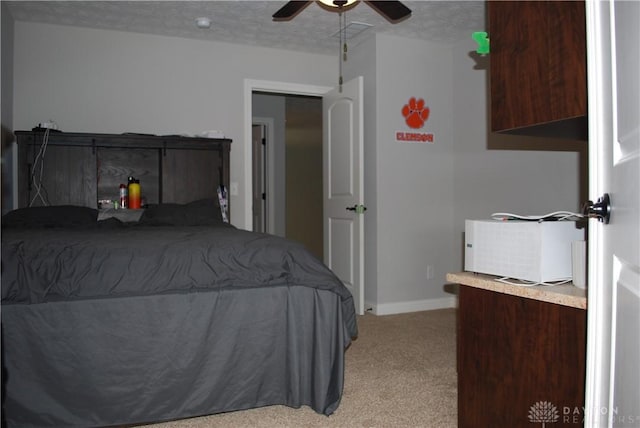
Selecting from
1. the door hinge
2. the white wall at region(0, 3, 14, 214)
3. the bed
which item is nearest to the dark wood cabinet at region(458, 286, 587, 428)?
the door hinge

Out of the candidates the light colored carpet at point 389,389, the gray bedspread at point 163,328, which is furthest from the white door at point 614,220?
the gray bedspread at point 163,328

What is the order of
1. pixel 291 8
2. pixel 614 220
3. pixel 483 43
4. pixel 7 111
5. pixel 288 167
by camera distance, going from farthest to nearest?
pixel 288 167, pixel 7 111, pixel 291 8, pixel 483 43, pixel 614 220

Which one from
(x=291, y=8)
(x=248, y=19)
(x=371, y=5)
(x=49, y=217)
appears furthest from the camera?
(x=248, y=19)

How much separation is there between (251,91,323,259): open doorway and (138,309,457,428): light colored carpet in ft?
10.1

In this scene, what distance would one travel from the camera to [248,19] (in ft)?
13.0

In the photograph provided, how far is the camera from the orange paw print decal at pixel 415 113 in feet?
14.9

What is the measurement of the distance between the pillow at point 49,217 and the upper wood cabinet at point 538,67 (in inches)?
109

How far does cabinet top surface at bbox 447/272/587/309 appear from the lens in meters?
1.39

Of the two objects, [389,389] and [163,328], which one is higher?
A: [163,328]

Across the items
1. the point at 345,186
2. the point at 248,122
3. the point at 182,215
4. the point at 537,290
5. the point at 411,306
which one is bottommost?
the point at 411,306

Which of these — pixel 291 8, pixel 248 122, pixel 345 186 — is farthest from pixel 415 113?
pixel 291 8

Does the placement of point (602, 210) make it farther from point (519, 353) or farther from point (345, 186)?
point (345, 186)
